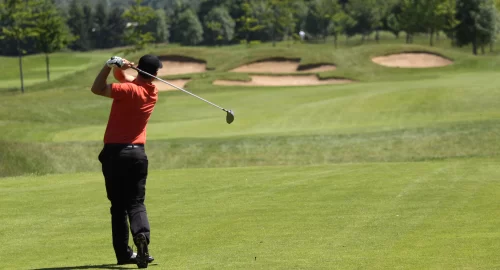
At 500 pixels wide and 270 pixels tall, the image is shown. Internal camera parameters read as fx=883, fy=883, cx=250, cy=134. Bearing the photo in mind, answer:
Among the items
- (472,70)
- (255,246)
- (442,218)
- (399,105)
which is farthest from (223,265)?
(472,70)

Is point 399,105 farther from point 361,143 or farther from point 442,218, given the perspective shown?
point 442,218

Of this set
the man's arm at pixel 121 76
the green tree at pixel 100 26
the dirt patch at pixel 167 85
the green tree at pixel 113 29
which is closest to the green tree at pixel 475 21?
the dirt patch at pixel 167 85

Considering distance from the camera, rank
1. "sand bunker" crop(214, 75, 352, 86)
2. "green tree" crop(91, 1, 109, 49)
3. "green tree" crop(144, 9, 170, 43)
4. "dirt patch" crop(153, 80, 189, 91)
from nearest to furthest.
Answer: "dirt patch" crop(153, 80, 189, 91) < "sand bunker" crop(214, 75, 352, 86) < "green tree" crop(144, 9, 170, 43) < "green tree" crop(91, 1, 109, 49)

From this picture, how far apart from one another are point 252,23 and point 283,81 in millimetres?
98371

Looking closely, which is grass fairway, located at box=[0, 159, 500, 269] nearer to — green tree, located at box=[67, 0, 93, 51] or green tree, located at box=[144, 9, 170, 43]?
green tree, located at box=[67, 0, 93, 51]

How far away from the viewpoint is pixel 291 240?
424 inches

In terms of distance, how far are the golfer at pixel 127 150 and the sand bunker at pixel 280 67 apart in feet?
201

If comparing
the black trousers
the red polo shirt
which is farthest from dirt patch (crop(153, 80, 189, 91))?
the red polo shirt

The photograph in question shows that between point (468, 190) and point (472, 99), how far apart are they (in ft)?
85.4

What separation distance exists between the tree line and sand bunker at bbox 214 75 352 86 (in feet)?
44.4

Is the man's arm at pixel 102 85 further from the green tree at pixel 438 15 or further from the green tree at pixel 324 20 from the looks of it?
the green tree at pixel 324 20

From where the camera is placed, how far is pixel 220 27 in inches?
6870

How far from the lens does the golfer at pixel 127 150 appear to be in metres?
9.61

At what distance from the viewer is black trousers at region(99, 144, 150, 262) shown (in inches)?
383
